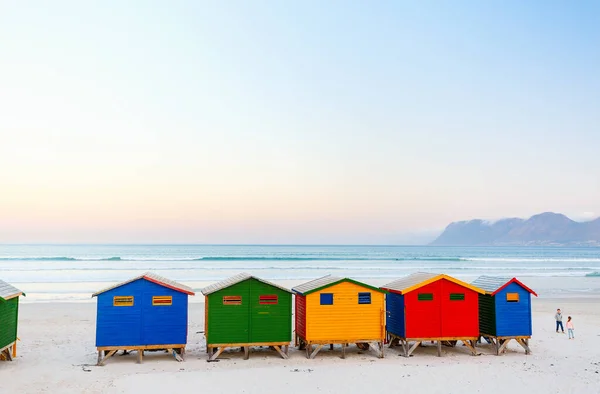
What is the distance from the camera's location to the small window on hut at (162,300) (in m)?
17.1

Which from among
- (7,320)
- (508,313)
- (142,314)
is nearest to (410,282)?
(508,313)

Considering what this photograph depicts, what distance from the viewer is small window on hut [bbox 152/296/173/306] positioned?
17.1 metres

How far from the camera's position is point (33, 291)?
3903cm

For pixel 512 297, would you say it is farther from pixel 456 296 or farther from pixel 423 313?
pixel 423 313

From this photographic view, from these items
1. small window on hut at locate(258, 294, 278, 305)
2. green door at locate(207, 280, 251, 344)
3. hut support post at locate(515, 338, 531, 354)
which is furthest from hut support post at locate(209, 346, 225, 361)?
hut support post at locate(515, 338, 531, 354)

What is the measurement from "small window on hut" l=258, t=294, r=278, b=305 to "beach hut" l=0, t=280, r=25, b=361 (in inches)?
302

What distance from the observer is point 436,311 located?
18.6 meters

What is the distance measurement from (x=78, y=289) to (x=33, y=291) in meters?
3.03

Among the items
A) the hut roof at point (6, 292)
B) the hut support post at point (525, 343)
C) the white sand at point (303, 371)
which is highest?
the hut roof at point (6, 292)

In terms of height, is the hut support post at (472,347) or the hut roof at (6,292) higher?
the hut roof at (6,292)

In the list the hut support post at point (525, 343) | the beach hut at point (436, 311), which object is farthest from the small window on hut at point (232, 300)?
the hut support post at point (525, 343)

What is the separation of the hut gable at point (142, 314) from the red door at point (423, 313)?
24.6ft

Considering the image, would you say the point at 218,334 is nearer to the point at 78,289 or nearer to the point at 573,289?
the point at 78,289

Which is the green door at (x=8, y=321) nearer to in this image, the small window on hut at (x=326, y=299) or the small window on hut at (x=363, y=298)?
the small window on hut at (x=326, y=299)
